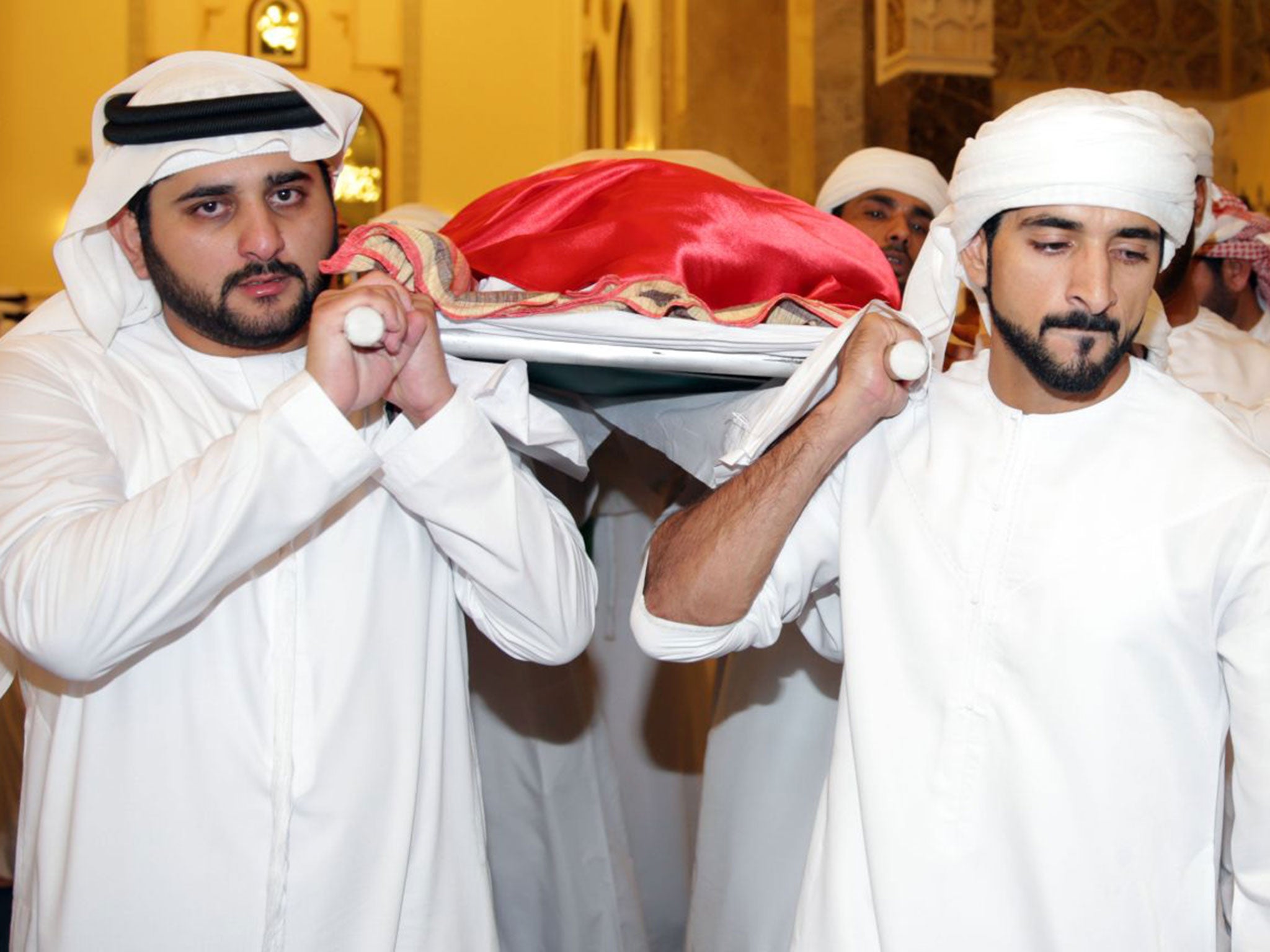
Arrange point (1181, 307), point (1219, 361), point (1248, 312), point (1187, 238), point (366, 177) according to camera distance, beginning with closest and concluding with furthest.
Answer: point (1187, 238), point (1219, 361), point (1181, 307), point (1248, 312), point (366, 177)

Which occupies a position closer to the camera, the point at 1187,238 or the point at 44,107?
the point at 1187,238

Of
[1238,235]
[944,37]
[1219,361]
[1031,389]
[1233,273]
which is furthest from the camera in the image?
[944,37]

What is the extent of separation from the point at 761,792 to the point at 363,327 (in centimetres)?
137

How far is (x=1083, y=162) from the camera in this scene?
1713 mm

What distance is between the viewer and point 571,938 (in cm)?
293

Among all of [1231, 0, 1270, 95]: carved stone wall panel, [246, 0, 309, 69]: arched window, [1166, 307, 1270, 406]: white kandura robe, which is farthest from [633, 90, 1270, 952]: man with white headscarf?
[246, 0, 309, 69]: arched window

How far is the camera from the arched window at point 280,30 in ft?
49.2

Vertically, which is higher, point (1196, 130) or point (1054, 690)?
point (1196, 130)

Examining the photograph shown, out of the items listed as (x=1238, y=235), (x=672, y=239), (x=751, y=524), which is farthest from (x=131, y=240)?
(x=1238, y=235)

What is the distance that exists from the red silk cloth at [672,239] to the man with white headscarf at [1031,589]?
11.1 inches

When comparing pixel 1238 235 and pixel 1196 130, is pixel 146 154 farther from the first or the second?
pixel 1238 235

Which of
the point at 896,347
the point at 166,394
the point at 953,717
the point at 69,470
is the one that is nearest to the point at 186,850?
the point at 69,470

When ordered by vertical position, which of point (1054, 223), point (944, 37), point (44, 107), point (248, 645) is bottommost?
point (248, 645)

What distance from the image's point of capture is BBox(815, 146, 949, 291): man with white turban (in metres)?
3.48
